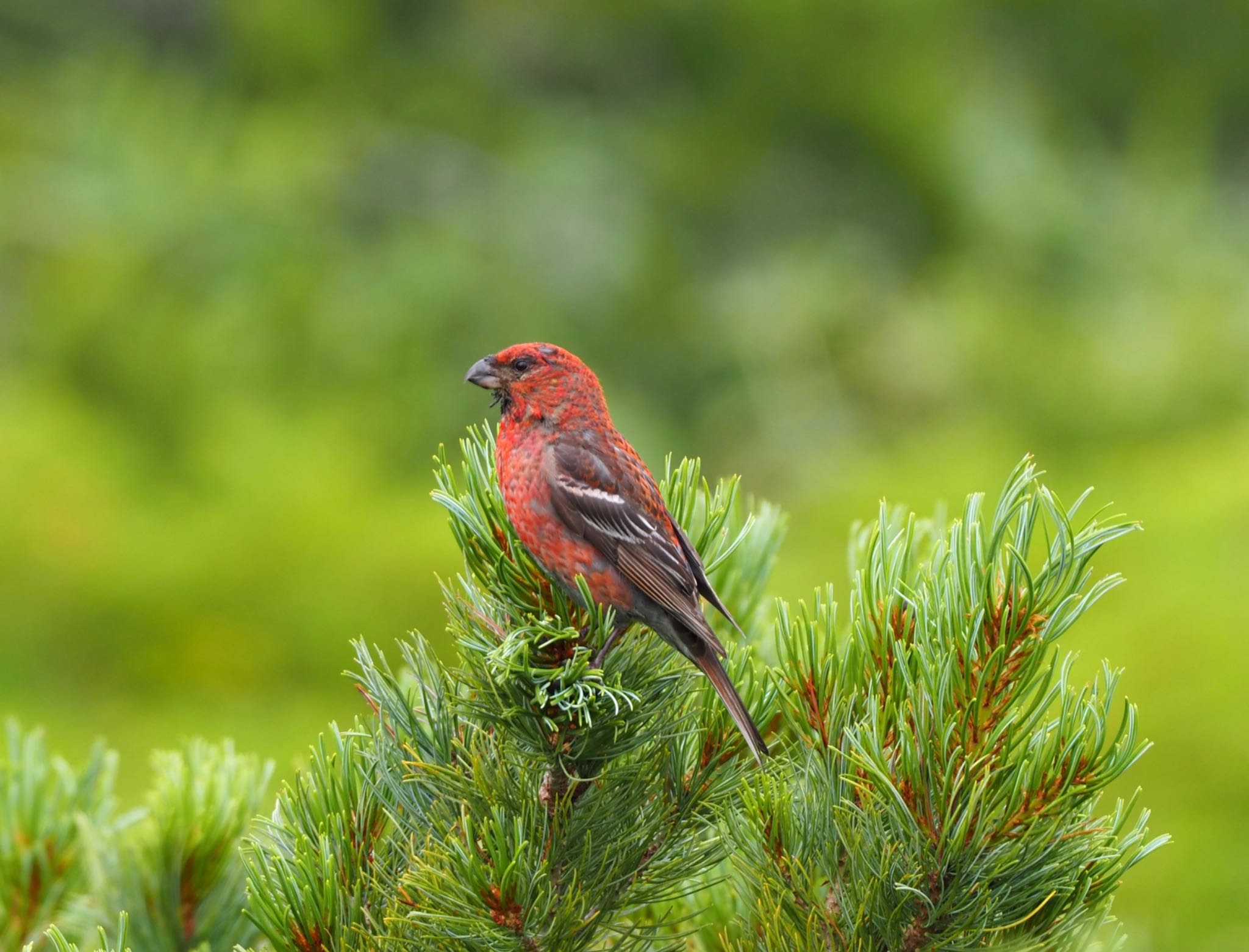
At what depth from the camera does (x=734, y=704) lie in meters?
1.08

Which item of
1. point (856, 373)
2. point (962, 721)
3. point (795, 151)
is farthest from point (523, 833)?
point (795, 151)

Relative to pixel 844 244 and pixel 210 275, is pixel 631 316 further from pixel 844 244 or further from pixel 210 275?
pixel 210 275

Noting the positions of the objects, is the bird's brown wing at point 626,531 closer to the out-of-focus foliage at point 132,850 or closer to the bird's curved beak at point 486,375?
the bird's curved beak at point 486,375

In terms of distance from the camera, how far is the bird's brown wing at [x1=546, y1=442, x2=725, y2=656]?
4.24 ft

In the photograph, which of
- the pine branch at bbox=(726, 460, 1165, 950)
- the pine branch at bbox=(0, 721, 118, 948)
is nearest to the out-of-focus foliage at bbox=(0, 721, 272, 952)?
the pine branch at bbox=(0, 721, 118, 948)

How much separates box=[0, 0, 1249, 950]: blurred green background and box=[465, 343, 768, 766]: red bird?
2.06 metres

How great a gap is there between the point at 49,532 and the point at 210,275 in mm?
1398

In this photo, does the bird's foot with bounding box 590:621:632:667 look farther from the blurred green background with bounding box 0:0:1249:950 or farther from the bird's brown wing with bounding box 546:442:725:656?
the blurred green background with bounding box 0:0:1249:950

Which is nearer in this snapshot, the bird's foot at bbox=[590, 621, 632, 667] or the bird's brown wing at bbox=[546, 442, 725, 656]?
the bird's foot at bbox=[590, 621, 632, 667]

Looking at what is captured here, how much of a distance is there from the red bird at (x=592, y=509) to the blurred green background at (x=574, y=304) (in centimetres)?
206

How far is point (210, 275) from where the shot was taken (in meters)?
5.28

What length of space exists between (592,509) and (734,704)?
0.46 metres

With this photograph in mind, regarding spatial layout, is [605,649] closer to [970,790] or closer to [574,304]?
[970,790]

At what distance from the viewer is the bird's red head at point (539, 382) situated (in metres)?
1.57
